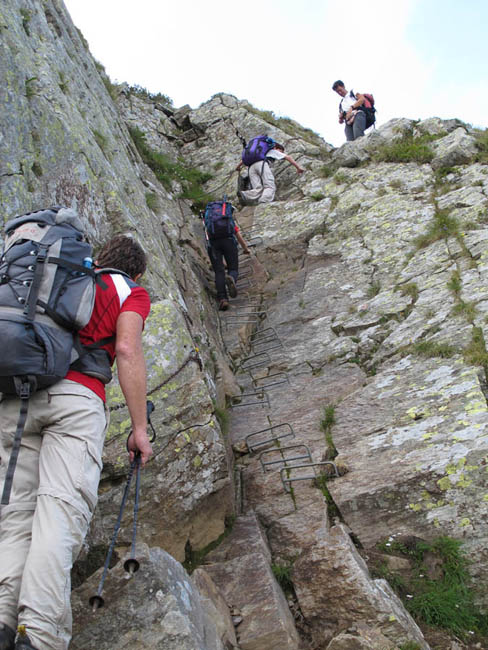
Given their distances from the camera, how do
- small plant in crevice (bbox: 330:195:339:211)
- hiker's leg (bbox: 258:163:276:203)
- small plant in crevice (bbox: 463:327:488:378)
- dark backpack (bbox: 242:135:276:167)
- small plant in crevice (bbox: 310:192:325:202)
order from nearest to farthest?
small plant in crevice (bbox: 463:327:488:378) → small plant in crevice (bbox: 330:195:339:211) → small plant in crevice (bbox: 310:192:325:202) → hiker's leg (bbox: 258:163:276:203) → dark backpack (bbox: 242:135:276:167)

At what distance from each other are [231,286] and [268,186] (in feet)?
16.6

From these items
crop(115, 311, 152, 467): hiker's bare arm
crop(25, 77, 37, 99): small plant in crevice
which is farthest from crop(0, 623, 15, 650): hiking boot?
crop(25, 77, 37, 99): small plant in crevice

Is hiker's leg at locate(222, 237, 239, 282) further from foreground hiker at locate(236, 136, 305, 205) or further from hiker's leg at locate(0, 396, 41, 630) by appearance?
hiker's leg at locate(0, 396, 41, 630)

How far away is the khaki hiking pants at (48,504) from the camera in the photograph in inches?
103

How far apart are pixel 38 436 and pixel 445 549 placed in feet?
12.2

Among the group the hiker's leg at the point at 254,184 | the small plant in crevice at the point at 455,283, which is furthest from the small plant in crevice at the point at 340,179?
the small plant in crevice at the point at 455,283

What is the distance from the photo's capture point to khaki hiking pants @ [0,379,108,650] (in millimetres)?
2605

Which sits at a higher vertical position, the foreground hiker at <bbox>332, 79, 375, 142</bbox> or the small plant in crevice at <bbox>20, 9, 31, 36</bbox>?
the foreground hiker at <bbox>332, 79, 375, 142</bbox>

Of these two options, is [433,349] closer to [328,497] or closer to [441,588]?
[328,497]

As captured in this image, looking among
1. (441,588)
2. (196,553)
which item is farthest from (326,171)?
(441,588)

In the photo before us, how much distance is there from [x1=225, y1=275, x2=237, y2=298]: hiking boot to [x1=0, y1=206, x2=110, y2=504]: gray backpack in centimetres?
793

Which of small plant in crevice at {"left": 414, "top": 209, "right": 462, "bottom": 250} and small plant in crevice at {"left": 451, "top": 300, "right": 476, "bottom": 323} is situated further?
small plant in crevice at {"left": 414, "top": 209, "right": 462, "bottom": 250}

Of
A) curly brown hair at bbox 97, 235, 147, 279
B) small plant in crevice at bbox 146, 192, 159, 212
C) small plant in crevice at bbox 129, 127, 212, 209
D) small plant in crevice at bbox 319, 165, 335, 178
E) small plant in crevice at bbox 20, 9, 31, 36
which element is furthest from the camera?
small plant in crevice at bbox 129, 127, 212, 209

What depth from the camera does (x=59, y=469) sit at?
10.00ft
